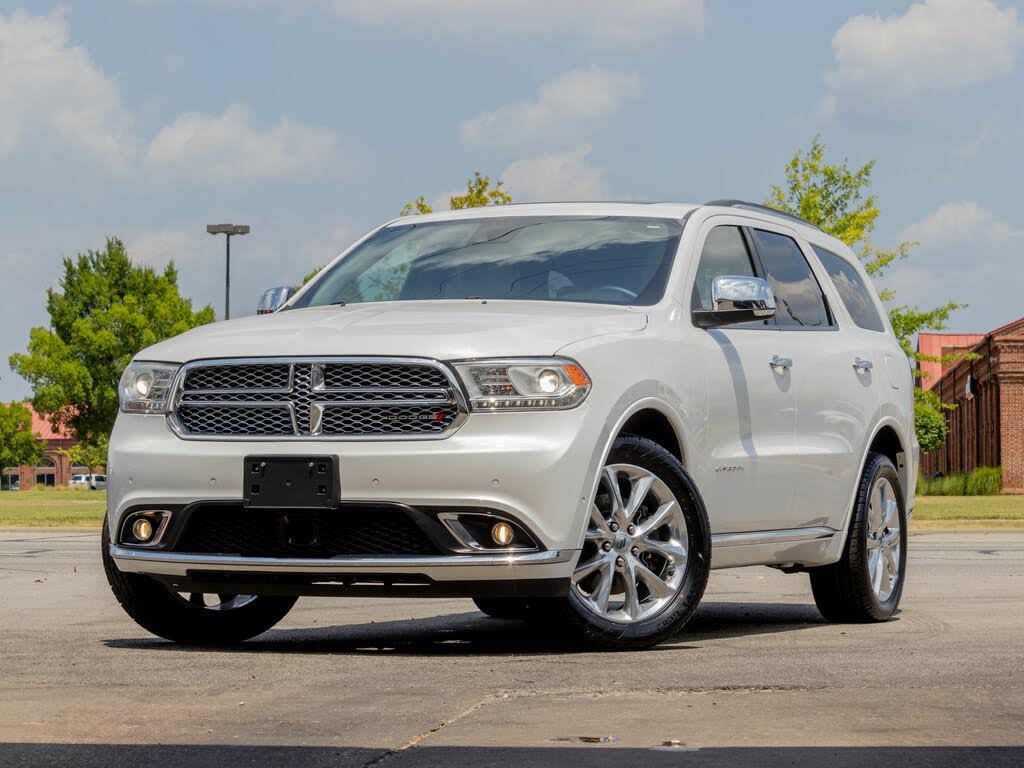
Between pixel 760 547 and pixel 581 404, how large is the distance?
1.77 meters

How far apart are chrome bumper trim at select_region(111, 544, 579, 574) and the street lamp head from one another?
122 feet

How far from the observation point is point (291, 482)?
21.9ft

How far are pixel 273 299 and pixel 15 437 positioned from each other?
84.7 meters

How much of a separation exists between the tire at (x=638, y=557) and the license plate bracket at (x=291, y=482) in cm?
99

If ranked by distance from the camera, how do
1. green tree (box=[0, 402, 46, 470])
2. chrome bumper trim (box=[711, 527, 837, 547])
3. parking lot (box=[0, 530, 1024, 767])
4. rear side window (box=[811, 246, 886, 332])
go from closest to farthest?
parking lot (box=[0, 530, 1024, 767]), chrome bumper trim (box=[711, 527, 837, 547]), rear side window (box=[811, 246, 886, 332]), green tree (box=[0, 402, 46, 470])

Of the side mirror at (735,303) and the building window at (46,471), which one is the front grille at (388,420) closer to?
the side mirror at (735,303)

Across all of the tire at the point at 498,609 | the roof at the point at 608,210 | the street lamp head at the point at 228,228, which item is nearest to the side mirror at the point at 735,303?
the roof at the point at 608,210

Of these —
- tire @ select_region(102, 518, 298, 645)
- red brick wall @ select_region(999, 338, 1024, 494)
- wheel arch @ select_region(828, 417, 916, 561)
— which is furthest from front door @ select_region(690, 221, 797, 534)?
red brick wall @ select_region(999, 338, 1024, 494)

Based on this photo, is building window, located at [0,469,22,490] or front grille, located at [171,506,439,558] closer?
front grille, located at [171,506,439,558]

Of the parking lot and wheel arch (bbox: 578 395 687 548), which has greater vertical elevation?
wheel arch (bbox: 578 395 687 548)

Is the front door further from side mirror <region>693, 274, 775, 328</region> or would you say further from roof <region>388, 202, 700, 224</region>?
roof <region>388, 202, 700, 224</region>

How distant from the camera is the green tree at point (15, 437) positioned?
89375 millimetres

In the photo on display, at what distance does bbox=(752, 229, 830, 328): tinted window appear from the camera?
880cm

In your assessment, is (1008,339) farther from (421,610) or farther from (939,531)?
(421,610)
